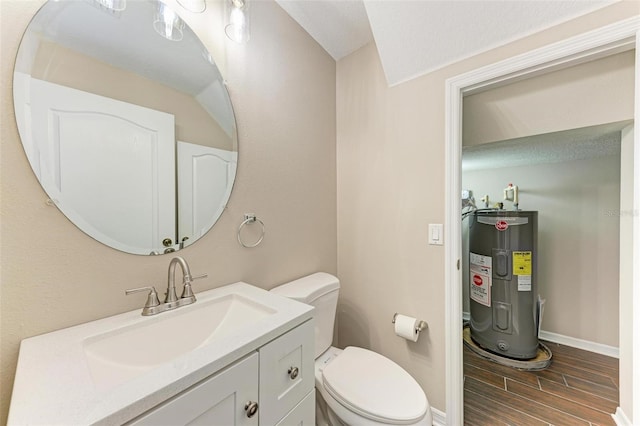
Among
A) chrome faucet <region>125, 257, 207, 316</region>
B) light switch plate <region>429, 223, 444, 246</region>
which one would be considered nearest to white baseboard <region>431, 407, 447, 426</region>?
light switch plate <region>429, 223, 444, 246</region>

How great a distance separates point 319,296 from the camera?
1.29 metres

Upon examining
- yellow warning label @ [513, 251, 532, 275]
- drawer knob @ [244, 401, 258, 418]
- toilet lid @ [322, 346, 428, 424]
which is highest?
yellow warning label @ [513, 251, 532, 275]

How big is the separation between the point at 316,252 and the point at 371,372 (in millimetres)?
730

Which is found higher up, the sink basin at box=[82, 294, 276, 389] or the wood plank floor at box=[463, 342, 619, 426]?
the sink basin at box=[82, 294, 276, 389]

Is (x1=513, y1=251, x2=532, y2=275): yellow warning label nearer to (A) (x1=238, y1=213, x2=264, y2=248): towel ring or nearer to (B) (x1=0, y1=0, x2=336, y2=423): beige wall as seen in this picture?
(B) (x1=0, y1=0, x2=336, y2=423): beige wall

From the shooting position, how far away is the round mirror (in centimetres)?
69

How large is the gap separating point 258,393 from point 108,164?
853mm

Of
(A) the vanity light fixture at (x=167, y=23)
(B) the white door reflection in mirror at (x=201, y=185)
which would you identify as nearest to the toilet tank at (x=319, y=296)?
(B) the white door reflection in mirror at (x=201, y=185)

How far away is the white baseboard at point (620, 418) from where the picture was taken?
1334 millimetres

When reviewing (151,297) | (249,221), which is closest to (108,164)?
(151,297)

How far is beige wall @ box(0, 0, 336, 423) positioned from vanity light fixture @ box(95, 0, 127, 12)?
0.18m

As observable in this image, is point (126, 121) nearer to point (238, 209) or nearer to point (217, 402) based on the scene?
point (238, 209)

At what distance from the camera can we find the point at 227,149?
1117mm

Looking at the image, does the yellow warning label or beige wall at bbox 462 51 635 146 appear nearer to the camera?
beige wall at bbox 462 51 635 146
